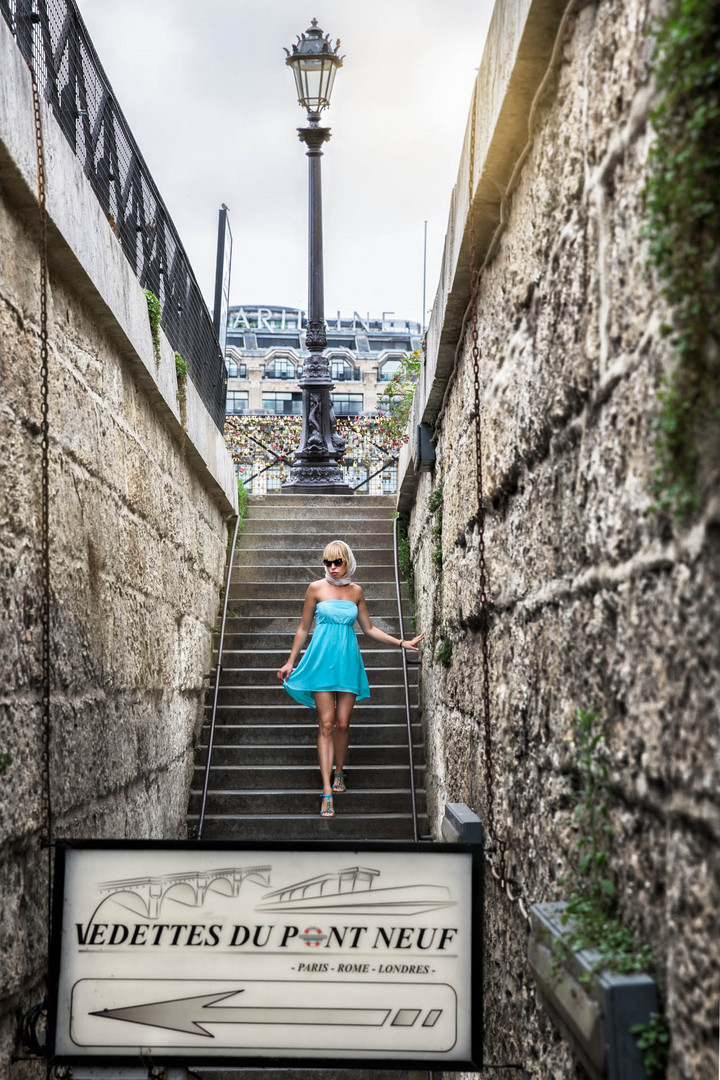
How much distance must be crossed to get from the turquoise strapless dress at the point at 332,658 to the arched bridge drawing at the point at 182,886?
11.9ft

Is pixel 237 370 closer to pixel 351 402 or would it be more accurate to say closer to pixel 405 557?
pixel 351 402

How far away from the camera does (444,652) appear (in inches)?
194

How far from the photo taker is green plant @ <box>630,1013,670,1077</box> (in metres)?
1.50

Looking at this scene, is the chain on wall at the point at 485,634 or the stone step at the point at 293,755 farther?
the stone step at the point at 293,755

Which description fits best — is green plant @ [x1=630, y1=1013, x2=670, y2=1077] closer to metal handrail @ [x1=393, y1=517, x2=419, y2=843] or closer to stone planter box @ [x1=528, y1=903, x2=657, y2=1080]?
stone planter box @ [x1=528, y1=903, x2=657, y2=1080]

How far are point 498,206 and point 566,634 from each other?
1.51 m

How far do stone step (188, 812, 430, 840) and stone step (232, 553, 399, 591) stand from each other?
2.86 m

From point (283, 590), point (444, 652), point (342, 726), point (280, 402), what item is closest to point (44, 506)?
point (444, 652)

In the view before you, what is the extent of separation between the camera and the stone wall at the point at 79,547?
2.78 metres

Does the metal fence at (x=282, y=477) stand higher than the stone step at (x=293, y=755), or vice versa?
the metal fence at (x=282, y=477)

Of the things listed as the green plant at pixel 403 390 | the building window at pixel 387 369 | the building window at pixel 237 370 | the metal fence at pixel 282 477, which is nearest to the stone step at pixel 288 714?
the green plant at pixel 403 390

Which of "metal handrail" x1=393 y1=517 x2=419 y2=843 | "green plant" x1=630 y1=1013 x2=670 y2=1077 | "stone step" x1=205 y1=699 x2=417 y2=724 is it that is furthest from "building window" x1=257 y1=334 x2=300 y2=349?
"green plant" x1=630 y1=1013 x2=670 y2=1077

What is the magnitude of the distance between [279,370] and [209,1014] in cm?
5509

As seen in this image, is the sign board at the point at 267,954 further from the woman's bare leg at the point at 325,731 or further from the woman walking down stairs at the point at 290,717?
the woman's bare leg at the point at 325,731
